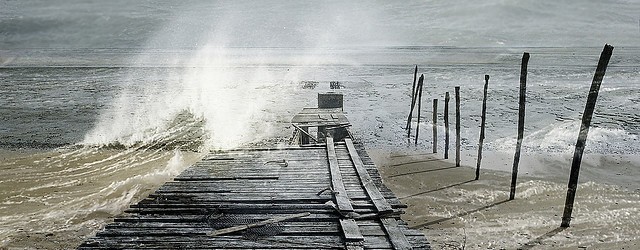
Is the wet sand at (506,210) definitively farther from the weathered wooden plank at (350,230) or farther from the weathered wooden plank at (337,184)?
the weathered wooden plank at (350,230)

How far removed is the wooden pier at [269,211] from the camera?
20.8 ft

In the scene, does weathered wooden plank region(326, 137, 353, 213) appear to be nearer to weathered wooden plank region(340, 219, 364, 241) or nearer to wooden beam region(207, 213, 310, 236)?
weathered wooden plank region(340, 219, 364, 241)

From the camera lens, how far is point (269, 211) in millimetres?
7582

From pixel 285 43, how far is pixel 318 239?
9692cm

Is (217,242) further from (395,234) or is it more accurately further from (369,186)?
(369,186)

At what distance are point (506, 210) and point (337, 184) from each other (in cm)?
504

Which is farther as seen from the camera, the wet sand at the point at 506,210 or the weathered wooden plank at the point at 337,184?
the wet sand at the point at 506,210

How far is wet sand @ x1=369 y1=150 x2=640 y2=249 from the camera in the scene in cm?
989

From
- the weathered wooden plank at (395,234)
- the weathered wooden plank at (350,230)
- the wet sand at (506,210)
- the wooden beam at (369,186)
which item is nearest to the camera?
the weathered wooden plank at (395,234)

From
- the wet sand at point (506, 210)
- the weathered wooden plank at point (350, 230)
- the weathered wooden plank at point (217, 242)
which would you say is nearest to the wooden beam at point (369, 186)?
the weathered wooden plank at point (350, 230)

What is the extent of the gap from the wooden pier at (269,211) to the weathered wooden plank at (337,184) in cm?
2

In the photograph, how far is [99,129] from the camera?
21.1 m

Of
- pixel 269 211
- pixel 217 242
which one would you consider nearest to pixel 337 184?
pixel 269 211

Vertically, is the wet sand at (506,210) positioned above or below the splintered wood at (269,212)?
below
